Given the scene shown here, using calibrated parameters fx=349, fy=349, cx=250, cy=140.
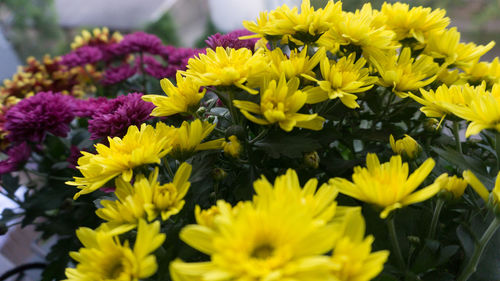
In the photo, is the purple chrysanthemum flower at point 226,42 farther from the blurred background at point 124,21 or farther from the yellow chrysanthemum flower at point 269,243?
the yellow chrysanthemum flower at point 269,243

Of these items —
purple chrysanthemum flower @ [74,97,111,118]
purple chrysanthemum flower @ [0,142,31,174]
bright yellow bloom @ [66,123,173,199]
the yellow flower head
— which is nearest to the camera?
bright yellow bloom @ [66,123,173,199]

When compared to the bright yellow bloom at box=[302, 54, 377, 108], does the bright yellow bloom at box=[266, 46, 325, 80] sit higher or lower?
higher

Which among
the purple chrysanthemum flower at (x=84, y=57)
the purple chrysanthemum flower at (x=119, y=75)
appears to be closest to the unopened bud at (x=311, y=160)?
the purple chrysanthemum flower at (x=119, y=75)

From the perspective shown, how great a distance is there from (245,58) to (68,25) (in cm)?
238

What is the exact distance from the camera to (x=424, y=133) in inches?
18.3

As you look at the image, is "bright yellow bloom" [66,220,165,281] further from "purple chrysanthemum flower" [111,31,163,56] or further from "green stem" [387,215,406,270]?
"purple chrysanthemum flower" [111,31,163,56]

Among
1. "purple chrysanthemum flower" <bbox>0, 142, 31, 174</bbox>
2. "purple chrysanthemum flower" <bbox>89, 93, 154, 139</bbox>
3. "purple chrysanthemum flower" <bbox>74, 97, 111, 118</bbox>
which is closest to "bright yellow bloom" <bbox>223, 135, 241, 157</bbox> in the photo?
"purple chrysanthemum flower" <bbox>89, 93, 154, 139</bbox>

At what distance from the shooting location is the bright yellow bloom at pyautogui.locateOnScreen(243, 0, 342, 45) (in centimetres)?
39

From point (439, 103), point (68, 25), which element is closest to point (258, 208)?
point (439, 103)

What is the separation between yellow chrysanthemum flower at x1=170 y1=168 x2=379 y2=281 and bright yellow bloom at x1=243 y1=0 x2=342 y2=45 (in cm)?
23

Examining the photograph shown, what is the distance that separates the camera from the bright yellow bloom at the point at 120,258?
10.1 inches

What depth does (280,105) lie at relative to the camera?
32cm

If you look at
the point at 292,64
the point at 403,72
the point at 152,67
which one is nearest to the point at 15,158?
the point at 152,67

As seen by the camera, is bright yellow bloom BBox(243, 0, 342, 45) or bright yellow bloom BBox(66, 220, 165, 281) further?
bright yellow bloom BBox(243, 0, 342, 45)
